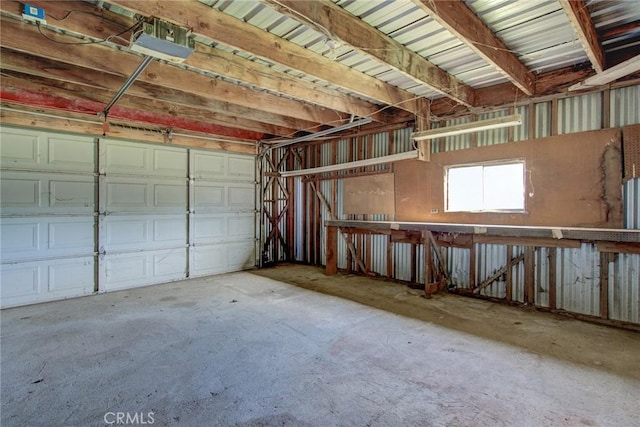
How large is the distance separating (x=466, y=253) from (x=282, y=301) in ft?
9.76

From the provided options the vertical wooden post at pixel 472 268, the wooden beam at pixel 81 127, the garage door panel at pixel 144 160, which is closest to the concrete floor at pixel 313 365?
the vertical wooden post at pixel 472 268

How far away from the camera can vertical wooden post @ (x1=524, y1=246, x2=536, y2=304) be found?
13.9 ft

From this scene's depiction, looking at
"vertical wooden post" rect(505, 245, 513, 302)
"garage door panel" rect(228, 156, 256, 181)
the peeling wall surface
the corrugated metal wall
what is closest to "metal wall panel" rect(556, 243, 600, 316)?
the corrugated metal wall

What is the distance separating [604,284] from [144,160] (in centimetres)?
713

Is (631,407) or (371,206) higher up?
(371,206)

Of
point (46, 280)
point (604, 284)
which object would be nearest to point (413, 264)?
point (604, 284)

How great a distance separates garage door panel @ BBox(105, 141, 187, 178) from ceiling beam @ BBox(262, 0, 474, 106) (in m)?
4.41

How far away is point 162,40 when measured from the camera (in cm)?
251

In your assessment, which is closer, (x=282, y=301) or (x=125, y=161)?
(x=282, y=301)

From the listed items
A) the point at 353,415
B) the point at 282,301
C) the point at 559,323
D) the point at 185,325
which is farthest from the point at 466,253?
the point at 185,325

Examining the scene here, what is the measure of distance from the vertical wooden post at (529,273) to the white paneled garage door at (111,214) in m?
5.31

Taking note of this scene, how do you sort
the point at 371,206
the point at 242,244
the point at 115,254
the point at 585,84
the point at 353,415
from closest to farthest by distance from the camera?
the point at 353,415
the point at 585,84
the point at 115,254
the point at 371,206
the point at 242,244

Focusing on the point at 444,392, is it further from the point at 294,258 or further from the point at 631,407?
the point at 294,258

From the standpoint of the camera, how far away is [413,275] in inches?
217
